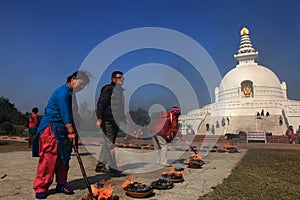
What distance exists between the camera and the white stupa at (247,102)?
30.5 metres

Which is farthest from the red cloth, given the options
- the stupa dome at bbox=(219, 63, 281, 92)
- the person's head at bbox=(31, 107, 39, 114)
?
the stupa dome at bbox=(219, 63, 281, 92)

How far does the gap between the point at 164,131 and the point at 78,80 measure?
3866 mm

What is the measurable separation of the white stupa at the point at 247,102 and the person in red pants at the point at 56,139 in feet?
90.2

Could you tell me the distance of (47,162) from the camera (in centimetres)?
411

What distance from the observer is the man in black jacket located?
18.9 ft

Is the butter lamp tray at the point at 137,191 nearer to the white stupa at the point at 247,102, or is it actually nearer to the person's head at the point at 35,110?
the person's head at the point at 35,110

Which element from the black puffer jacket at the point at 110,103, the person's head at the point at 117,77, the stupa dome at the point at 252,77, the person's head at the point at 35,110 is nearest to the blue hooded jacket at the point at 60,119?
the black puffer jacket at the point at 110,103

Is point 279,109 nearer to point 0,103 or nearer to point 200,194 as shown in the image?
point 200,194

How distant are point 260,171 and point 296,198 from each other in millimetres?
2436

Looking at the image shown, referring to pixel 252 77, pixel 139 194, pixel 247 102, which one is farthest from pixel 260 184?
pixel 252 77

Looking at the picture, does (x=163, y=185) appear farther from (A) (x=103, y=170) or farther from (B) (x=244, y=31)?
(B) (x=244, y=31)

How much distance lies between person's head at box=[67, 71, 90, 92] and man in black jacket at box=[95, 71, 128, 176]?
3.88 ft

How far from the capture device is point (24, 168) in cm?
671

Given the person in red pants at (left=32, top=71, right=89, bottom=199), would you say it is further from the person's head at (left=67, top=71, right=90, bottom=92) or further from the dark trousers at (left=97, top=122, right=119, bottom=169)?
the dark trousers at (left=97, top=122, right=119, bottom=169)
